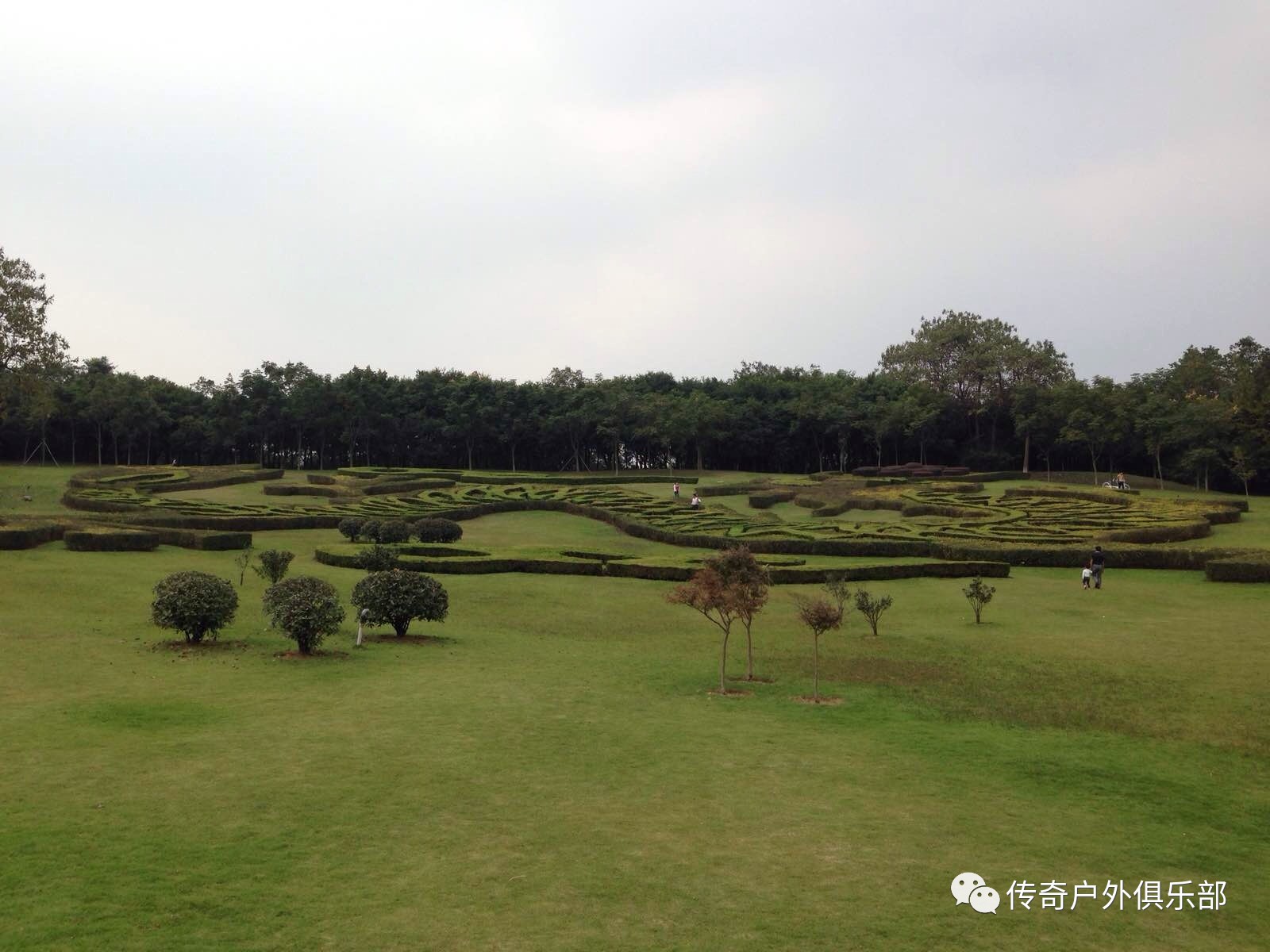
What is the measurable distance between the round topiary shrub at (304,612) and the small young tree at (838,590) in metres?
8.94

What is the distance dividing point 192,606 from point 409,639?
4006 millimetres

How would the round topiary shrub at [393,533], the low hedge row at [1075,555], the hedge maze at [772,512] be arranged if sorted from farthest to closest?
the round topiary shrub at [393,533], the hedge maze at [772,512], the low hedge row at [1075,555]

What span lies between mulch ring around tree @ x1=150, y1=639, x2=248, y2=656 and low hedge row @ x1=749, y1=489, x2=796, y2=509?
111 ft

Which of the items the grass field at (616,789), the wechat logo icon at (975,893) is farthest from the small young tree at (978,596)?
the wechat logo icon at (975,893)

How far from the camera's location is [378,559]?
27219 mm

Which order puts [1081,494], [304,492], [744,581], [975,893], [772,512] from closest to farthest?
[975,893], [744,581], [772,512], [1081,494], [304,492]

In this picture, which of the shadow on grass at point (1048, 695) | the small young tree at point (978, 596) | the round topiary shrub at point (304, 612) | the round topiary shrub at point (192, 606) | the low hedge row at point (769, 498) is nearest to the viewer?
the shadow on grass at point (1048, 695)

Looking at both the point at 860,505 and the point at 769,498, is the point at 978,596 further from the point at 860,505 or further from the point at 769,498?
the point at 769,498

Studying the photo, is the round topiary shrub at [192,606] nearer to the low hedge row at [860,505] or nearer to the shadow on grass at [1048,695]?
the shadow on grass at [1048,695]

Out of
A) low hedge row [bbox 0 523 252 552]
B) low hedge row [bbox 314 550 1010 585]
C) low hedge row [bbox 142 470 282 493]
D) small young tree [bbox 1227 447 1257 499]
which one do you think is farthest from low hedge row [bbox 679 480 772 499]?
low hedge row [bbox 0 523 252 552]

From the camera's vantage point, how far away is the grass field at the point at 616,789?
7539 mm

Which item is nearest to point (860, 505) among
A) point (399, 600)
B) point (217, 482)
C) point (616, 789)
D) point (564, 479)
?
point (564, 479)

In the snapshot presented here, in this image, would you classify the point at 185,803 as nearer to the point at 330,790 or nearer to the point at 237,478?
the point at 330,790

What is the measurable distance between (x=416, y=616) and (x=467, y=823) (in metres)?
10.4
